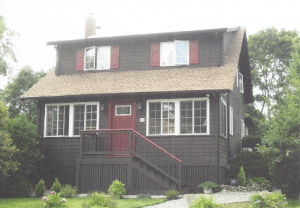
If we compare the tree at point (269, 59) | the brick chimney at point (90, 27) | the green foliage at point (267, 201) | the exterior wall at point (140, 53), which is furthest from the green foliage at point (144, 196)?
the tree at point (269, 59)

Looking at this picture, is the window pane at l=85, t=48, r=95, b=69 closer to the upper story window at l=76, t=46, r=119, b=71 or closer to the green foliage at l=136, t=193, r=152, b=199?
the upper story window at l=76, t=46, r=119, b=71

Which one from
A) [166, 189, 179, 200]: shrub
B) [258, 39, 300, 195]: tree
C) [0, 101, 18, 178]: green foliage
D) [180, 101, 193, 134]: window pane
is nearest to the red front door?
[180, 101, 193, 134]: window pane

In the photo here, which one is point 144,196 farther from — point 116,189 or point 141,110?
point 141,110

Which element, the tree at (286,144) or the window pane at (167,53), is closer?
the tree at (286,144)

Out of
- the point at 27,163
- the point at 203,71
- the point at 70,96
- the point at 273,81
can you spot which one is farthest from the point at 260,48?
the point at 27,163

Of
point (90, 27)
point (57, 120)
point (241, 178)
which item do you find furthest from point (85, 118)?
point (241, 178)

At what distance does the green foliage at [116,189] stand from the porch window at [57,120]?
4.35 m

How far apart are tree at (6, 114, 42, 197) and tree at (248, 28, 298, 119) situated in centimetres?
2239

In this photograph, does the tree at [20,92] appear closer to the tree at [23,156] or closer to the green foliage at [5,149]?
the tree at [23,156]

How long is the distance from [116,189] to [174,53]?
260 inches

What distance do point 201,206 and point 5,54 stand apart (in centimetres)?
2263

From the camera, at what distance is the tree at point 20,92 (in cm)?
2747

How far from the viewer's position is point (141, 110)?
16.0m

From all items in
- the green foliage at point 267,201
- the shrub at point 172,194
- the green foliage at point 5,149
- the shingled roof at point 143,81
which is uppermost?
the shingled roof at point 143,81
